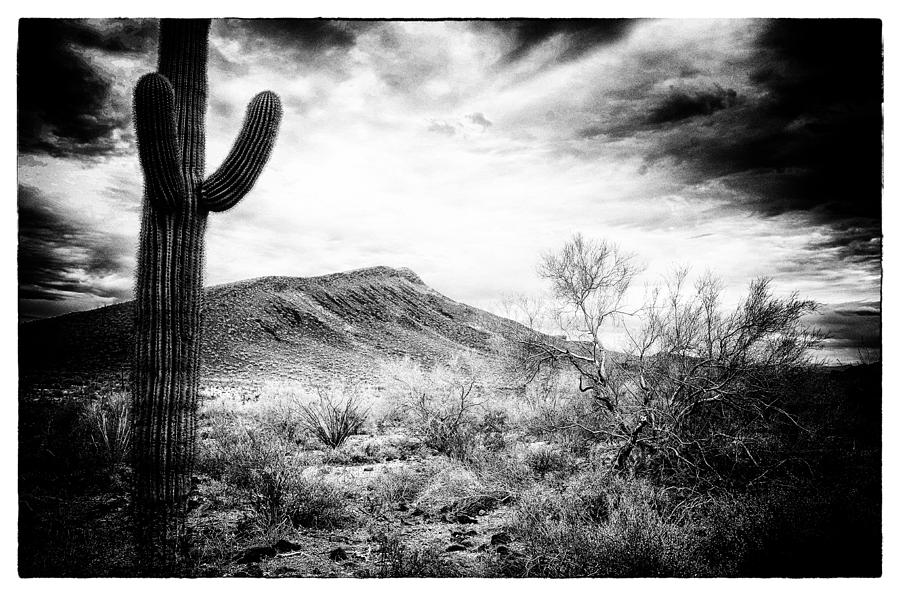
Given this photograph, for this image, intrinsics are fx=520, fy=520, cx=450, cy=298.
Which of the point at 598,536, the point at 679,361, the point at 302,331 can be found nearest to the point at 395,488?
the point at 598,536

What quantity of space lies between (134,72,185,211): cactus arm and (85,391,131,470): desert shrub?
196 centimetres

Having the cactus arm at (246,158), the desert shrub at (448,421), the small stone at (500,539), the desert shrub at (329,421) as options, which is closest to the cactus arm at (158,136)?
the cactus arm at (246,158)

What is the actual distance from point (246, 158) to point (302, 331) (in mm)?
3285

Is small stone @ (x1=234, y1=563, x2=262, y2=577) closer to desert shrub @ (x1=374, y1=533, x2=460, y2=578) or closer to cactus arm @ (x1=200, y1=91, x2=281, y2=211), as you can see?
desert shrub @ (x1=374, y1=533, x2=460, y2=578)

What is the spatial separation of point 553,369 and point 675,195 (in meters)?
2.18

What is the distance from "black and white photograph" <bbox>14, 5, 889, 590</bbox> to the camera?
4254 millimetres

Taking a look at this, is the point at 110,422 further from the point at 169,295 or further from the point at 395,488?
the point at 395,488

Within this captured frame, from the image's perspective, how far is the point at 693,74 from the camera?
475 cm

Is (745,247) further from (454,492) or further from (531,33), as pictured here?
(454,492)

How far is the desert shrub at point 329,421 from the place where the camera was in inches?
214

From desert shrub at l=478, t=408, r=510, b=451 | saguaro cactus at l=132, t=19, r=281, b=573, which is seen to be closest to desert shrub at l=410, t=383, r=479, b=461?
desert shrub at l=478, t=408, r=510, b=451

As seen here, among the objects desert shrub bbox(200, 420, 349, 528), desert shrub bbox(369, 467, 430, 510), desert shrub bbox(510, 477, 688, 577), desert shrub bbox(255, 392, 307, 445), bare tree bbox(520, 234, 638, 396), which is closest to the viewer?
desert shrub bbox(510, 477, 688, 577)

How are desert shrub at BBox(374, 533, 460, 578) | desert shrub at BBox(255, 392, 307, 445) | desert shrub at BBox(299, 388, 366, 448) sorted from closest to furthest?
desert shrub at BBox(374, 533, 460, 578)
desert shrub at BBox(255, 392, 307, 445)
desert shrub at BBox(299, 388, 366, 448)

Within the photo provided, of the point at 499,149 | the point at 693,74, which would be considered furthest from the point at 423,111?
the point at 693,74
